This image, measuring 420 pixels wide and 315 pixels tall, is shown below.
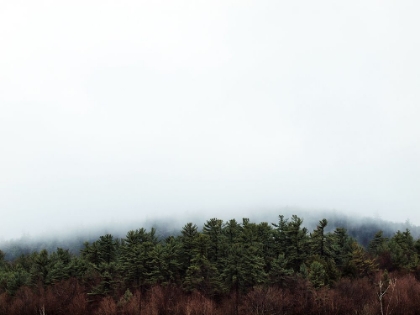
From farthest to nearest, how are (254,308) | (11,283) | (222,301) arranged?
(11,283), (222,301), (254,308)

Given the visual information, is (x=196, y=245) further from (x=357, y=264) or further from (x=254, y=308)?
(x=357, y=264)

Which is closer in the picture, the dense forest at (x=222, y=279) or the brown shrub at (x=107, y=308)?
the dense forest at (x=222, y=279)

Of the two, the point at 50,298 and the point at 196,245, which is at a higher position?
the point at 196,245

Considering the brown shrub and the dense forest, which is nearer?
the dense forest

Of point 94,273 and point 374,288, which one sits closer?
point 374,288

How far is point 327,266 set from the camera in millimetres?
55719

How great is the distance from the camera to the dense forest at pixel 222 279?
47625 millimetres

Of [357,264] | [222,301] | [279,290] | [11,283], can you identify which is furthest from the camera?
[11,283]

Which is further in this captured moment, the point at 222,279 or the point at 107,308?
the point at 222,279

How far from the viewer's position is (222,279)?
56281 millimetres

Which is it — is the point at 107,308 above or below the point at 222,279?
below

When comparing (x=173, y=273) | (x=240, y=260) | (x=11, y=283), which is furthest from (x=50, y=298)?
(x=240, y=260)

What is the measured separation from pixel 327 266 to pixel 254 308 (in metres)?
18.4

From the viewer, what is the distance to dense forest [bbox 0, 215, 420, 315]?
1875 inches
